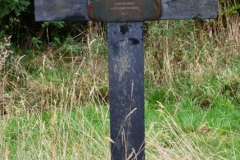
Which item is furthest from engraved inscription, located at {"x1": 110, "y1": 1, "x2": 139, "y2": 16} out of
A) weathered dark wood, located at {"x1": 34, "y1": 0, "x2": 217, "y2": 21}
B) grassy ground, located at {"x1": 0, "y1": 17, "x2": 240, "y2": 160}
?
grassy ground, located at {"x1": 0, "y1": 17, "x2": 240, "y2": 160}

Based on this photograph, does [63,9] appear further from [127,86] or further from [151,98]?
[151,98]

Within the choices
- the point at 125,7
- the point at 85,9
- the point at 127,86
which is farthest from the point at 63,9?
the point at 127,86

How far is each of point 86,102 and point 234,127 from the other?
1.37m

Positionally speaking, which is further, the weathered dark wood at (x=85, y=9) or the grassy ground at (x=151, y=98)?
the grassy ground at (x=151, y=98)

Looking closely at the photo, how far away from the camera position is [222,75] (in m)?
6.02

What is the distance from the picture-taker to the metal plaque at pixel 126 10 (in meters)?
2.87

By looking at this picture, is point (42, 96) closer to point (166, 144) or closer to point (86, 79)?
point (86, 79)

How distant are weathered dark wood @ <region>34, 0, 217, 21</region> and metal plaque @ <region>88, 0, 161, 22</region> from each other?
62mm

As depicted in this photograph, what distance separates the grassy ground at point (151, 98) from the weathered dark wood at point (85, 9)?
0.83 meters

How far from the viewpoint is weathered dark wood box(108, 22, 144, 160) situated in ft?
9.68

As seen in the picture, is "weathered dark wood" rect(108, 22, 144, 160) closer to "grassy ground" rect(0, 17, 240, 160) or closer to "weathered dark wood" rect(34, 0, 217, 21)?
"weathered dark wood" rect(34, 0, 217, 21)

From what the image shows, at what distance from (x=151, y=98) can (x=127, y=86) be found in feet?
9.33

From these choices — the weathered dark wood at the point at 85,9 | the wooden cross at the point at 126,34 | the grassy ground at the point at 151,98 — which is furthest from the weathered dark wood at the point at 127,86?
the grassy ground at the point at 151,98

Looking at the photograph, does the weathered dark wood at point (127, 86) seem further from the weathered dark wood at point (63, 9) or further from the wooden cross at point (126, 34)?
the weathered dark wood at point (63, 9)
